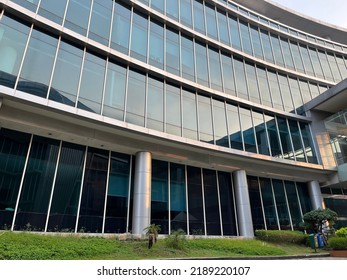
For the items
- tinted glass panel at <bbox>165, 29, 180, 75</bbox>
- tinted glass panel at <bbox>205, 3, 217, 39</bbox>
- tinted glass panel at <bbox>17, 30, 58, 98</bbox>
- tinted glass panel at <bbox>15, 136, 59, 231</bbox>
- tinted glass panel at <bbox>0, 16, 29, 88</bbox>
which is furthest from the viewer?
tinted glass panel at <bbox>205, 3, 217, 39</bbox>

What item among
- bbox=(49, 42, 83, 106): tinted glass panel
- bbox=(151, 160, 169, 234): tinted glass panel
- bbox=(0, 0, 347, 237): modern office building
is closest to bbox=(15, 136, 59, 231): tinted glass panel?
bbox=(0, 0, 347, 237): modern office building

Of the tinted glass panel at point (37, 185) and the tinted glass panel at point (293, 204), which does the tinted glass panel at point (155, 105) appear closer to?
the tinted glass panel at point (37, 185)

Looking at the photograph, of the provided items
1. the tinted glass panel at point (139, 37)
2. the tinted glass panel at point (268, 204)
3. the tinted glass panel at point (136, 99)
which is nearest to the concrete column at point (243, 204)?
the tinted glass panel at point (268, 204)

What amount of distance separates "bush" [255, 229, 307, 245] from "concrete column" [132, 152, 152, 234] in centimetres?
815

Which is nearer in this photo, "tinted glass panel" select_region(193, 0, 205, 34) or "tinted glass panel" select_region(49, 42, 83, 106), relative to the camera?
"tinted glass panel" select_region(49, 42, 83, 106)

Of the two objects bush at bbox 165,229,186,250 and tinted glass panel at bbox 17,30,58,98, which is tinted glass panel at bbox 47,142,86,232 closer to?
tinted glass panel at bbox 17,30,58,98

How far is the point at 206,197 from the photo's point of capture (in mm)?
17828

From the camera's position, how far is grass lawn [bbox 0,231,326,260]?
870 cm

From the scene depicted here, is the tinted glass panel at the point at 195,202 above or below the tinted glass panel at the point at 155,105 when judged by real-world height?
below

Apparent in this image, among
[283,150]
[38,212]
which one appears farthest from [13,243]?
[283,150]

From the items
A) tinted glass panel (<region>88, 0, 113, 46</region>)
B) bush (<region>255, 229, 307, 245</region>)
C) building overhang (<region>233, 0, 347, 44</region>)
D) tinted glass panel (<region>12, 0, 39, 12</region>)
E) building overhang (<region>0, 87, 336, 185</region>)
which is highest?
building overhang (<region>233, 0, 347, 44</region>)

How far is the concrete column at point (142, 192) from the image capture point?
45.5 feet

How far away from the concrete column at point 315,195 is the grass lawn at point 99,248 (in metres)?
10.3

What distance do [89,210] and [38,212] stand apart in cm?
243
